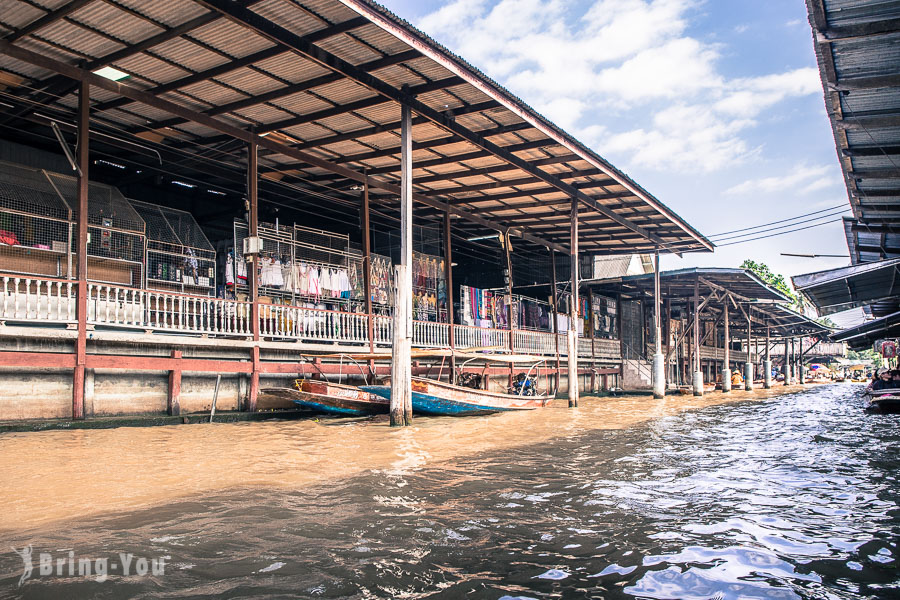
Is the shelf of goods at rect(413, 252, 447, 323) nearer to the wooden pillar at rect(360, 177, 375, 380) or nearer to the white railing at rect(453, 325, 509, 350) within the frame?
the white railing at rect(453, 325, 509, 350)

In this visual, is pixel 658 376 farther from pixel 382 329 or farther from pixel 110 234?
pixel 110 234

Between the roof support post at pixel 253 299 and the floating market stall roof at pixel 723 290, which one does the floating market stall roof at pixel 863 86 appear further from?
the floating market stall roof at pixel 723 290

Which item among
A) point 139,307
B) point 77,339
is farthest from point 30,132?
point 77,339

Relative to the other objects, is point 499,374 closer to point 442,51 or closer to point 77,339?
point 442,51

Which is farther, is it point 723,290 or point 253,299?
point 723,290

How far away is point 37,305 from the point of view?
1020cm

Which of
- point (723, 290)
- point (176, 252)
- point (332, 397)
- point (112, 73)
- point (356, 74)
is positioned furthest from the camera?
point (723, 290)

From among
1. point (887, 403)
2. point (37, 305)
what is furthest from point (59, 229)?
point (887, 403)

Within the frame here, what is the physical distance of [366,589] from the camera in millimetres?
3676

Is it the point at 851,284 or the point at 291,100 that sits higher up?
the point at 291,100

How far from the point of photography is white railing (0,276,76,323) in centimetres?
995

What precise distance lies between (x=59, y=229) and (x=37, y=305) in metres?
3.75

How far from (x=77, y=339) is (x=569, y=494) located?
846 centimetres

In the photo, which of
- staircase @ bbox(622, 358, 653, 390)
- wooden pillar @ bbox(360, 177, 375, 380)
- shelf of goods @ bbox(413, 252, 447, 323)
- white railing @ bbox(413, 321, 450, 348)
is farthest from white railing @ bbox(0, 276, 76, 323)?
staircase @ bbox(622, 358, 653, 390)
